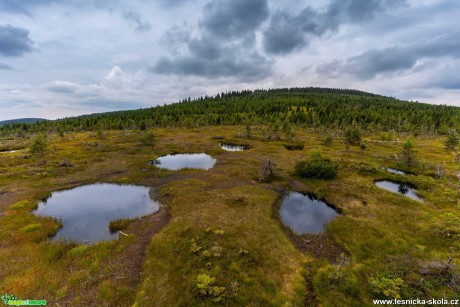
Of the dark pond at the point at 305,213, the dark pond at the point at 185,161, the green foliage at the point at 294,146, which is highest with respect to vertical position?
the green foliage at the point at 294,146

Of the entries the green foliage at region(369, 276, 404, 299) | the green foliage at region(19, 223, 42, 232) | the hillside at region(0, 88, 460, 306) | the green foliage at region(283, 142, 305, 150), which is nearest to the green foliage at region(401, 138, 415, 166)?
the hillside at region(0, 88, 460, 306)

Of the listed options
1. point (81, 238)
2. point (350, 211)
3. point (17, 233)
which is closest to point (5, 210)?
point (17, 233)

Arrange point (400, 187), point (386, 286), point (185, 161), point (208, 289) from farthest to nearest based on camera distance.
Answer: point (185, 161) → point (400, 187) → point (386, 286) → point (208, 289)

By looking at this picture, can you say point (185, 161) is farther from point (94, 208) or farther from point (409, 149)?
point (409, 149)

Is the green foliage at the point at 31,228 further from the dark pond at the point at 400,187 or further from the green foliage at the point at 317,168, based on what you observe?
the dark pond at the point at 400,187

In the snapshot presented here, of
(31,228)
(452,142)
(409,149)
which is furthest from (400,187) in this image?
(452,142)

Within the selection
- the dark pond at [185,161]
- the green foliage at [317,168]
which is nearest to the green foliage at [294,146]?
the dark pond at [185,161]

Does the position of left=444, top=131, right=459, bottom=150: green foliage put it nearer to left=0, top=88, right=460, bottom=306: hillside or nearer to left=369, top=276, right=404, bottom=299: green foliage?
left=0, top=88, right=460, bottom=306: hillside
